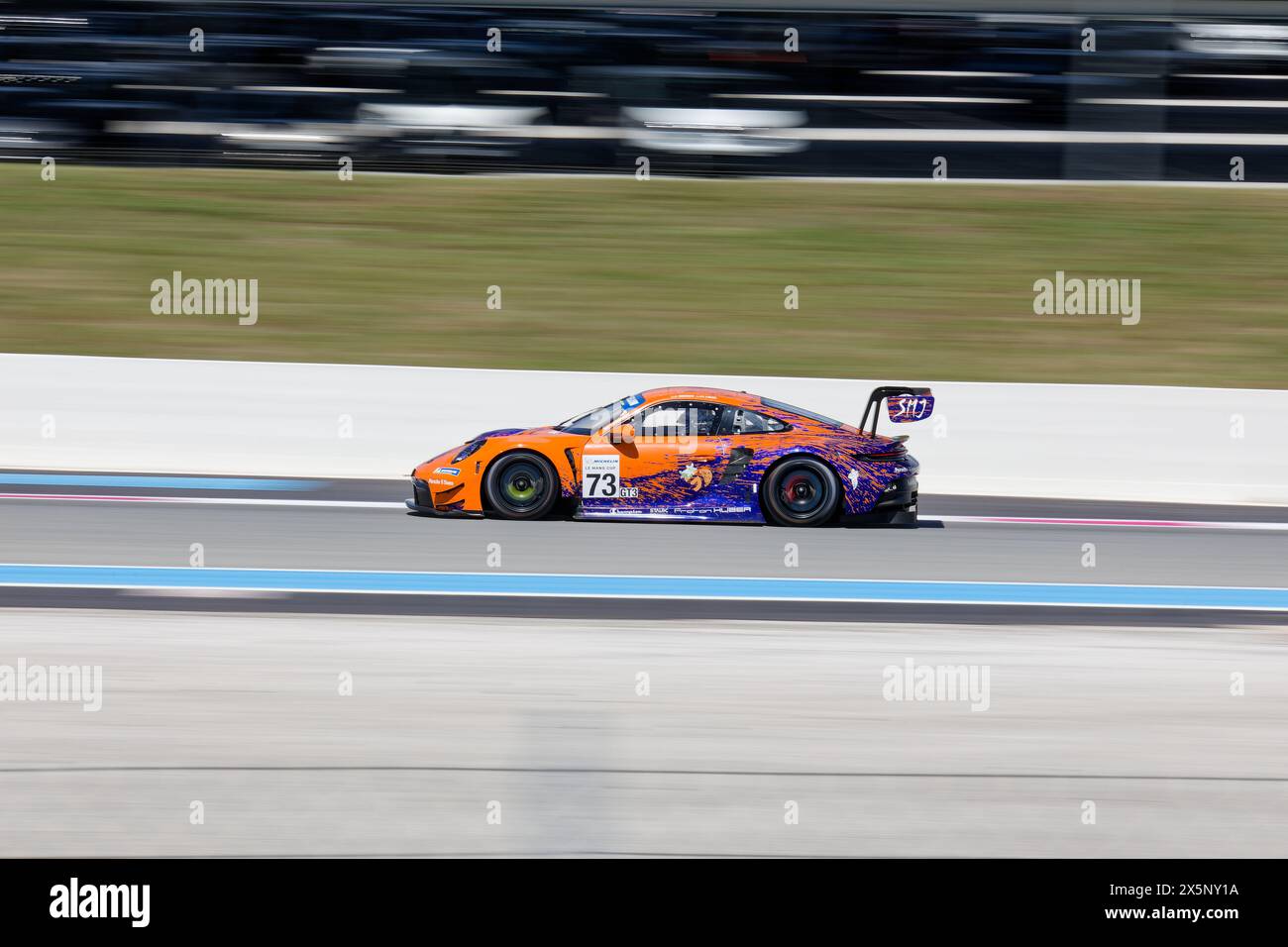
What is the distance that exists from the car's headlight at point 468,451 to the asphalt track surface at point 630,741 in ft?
10.2

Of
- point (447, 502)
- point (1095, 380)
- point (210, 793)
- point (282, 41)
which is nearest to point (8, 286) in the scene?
point (282, 41)

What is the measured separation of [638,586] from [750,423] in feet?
7.38

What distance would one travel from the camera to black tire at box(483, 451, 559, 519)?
11.2 meters

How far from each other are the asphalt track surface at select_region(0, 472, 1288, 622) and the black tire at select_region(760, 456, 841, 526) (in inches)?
7.9

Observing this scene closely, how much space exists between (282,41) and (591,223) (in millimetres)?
6752

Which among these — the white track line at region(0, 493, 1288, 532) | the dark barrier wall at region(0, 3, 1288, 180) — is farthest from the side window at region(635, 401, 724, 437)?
the dark barrier wall at region(0, 3, 1288, 180)

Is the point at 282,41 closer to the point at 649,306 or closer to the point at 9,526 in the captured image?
the point at 649,306

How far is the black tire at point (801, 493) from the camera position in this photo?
36.9ft

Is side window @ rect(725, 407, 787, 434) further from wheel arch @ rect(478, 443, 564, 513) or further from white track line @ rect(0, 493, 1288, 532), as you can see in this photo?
white track line @ rect(0, 493, 1288, 532)

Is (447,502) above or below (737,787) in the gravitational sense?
above

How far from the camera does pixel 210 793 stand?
5.54 m

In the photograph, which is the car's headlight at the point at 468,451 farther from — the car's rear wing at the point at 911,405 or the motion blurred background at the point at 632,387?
the car's rear wing at the point at 911,405

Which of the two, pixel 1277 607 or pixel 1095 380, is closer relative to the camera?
pixel 1277 607

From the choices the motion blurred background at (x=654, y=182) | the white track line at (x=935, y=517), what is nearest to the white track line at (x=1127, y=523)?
the white track line at (x=935, y=517)
